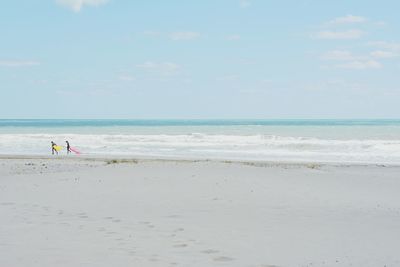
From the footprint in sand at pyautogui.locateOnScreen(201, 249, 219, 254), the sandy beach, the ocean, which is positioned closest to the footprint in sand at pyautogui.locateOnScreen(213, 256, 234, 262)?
the sandy beach

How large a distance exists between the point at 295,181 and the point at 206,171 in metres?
3.42

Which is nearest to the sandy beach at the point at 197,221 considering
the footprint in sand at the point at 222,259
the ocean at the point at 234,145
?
the footprint in sand at the point at 222,259

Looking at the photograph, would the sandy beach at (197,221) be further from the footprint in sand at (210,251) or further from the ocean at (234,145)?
the ocean at (234,145)

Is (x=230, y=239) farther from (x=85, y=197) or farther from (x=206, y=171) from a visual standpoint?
(x=206, y=171)

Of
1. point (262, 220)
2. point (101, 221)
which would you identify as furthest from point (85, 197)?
point (262, 220)

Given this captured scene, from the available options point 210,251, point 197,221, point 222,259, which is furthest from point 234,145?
point 222,259

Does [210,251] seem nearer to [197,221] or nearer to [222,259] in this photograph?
[222,259]

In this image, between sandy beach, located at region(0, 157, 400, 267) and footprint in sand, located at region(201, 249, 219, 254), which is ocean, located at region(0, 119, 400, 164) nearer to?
sandy beach, located at region(0, 157, 400, 267)

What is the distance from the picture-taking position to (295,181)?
45.2 ft

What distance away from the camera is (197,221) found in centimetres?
809

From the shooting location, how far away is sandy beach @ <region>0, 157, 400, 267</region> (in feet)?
19.7

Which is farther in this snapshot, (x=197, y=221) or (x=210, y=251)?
(x=197, y=221)

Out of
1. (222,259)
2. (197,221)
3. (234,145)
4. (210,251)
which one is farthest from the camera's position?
(234,145)

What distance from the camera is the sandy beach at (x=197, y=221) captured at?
6.00 m
